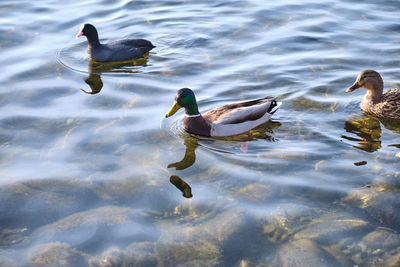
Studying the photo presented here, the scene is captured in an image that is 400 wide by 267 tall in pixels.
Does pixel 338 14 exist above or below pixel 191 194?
above

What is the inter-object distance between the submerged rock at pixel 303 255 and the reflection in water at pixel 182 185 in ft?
4.94

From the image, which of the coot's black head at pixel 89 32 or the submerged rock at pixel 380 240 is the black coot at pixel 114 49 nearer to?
the coot's black head at pixel 89 32

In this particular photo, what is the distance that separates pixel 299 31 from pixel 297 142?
5482 mm

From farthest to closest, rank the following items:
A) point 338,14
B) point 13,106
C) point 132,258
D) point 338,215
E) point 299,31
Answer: point 338,14
point 299,31
point 13,106
point 338,215
point 132,258

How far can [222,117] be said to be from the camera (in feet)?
25.2

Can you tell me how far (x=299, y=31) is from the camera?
478 inches

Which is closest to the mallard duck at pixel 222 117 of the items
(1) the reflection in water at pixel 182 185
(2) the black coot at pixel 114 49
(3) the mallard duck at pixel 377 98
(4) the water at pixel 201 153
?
(4) the water at pixel 201 153

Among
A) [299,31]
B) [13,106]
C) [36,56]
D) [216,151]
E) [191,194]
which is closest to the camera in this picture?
[191,194]

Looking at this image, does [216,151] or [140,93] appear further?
[140,93]

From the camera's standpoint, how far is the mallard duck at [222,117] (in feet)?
25.2

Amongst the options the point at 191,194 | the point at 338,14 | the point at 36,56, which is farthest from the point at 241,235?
the point at 338,14

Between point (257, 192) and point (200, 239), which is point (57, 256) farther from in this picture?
point (257, 192)

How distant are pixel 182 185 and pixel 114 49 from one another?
523cm

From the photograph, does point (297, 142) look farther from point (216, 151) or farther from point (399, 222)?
point (399, 222)
